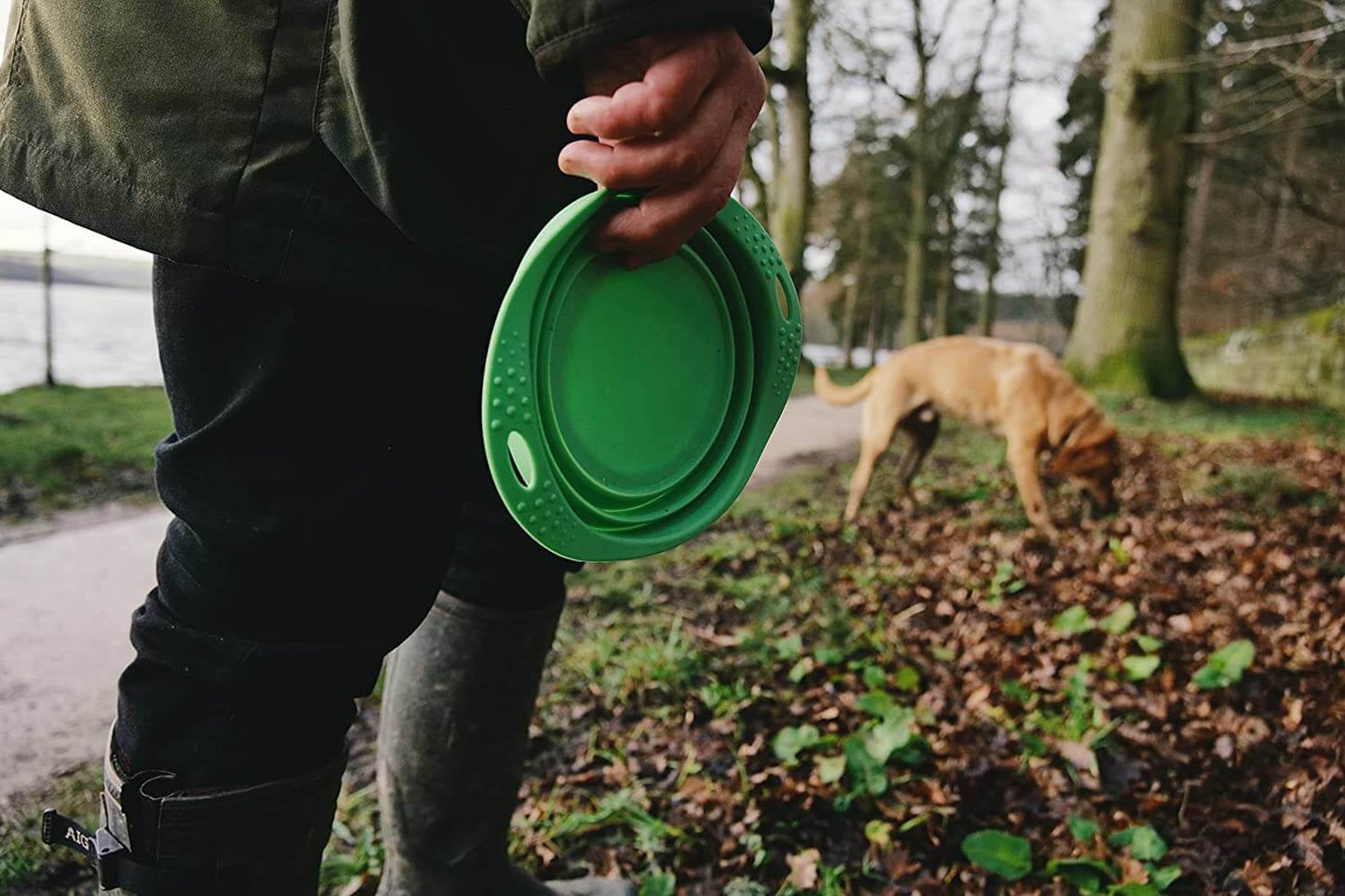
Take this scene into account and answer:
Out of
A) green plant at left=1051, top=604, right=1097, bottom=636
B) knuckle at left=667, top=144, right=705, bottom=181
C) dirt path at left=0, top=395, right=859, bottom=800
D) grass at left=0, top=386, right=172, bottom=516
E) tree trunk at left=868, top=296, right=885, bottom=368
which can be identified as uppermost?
tree trunk at left=868, top=296, right=885, bottom=368

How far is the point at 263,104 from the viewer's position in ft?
3.01

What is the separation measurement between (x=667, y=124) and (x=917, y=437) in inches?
197

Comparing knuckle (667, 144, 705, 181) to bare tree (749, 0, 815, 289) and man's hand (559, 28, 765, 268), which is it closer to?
man's hand (559, 28, 765, 268)

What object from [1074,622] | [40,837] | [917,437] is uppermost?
→ [917,437]

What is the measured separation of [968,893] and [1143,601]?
6.23 ft

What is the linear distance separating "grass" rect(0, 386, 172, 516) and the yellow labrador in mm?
4242

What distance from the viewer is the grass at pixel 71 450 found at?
183 inches

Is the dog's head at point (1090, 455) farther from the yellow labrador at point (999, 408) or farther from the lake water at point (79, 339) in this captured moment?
the lake water at point (79, 339)

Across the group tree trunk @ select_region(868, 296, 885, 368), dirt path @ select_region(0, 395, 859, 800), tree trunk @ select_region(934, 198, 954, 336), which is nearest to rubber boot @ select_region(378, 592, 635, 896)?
dirt path @ select_region(0, 395, 859, 800)

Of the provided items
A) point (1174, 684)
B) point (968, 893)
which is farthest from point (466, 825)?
point (1174, 684)

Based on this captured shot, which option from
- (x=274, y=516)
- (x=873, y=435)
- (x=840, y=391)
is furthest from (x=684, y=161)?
(x=840, y=391)

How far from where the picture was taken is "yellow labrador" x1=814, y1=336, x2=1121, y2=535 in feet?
15.3

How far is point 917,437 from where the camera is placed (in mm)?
5551

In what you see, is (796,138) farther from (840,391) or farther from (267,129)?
(267,129)
